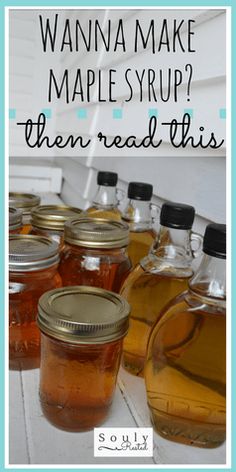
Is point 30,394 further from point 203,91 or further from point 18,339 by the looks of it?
point 203,91

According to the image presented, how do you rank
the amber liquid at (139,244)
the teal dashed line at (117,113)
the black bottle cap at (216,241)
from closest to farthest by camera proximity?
the black bottle cap at (216,241) → the amber liquid at (139,244) → the teal dashed line at (117,113)

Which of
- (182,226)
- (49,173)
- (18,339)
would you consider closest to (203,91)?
(182,226)

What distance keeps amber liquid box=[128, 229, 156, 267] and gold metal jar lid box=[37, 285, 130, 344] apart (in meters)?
0.16

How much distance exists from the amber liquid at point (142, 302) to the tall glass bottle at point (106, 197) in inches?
9.8

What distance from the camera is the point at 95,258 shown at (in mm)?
512

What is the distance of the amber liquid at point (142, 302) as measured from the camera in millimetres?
457

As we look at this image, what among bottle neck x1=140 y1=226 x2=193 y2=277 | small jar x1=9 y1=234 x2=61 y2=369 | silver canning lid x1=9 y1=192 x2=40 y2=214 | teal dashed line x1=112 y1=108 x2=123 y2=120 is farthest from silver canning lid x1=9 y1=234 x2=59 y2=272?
teal dashed line x1=112 y1=108 x2=123 y2=120

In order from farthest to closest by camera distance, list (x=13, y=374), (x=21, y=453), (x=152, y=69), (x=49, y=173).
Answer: (x=49, y=173)
(x=152, y=69)
(x=13, y=374)
(x=21, y=453)

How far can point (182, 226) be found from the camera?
0.43 m

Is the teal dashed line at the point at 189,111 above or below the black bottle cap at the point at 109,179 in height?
above

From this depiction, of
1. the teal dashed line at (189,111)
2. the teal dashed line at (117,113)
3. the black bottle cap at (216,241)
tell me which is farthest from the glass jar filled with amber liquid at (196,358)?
the teal dashed line at (117,113)

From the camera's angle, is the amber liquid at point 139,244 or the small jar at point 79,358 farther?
the amber liquid at point 139,244

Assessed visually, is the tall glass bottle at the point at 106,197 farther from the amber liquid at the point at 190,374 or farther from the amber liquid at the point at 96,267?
the amber liquid at the point at 190,374

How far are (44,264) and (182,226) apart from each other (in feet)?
0.49
